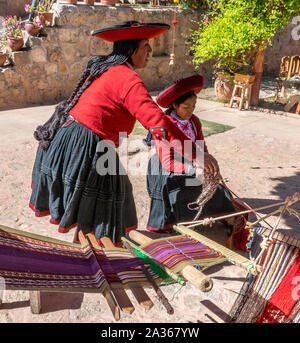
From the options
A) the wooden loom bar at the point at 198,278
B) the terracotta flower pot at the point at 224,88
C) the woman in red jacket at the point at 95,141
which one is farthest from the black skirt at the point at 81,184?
the terracotta flower pot at the point at 224,88

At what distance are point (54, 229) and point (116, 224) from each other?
4.18 feet

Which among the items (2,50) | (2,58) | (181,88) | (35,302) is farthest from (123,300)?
(2,50)

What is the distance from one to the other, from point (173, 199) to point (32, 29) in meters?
6.05

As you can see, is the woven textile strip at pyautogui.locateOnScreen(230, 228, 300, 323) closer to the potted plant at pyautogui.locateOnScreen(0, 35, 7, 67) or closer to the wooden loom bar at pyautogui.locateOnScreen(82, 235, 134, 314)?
the wooden loom bar at pyautogui.locateOnScreen(82, 235, 134, 314)

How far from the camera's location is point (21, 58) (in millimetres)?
7547

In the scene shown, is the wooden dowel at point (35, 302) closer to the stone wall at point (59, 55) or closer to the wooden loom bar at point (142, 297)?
the wooden loom bar at point (142, 297)

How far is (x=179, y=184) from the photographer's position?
10.8 feet

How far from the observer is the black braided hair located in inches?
94.1

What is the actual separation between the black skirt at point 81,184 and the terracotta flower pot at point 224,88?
699 centimetres

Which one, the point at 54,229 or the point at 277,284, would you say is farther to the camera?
the point at 54,229

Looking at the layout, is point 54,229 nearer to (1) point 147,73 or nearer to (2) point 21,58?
(2) point 21,58

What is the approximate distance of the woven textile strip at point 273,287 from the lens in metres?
2.01
